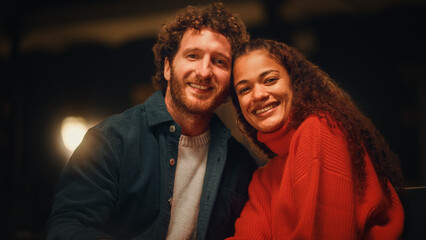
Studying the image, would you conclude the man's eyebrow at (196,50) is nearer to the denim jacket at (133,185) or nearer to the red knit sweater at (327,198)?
the denim jacket at (133,185)

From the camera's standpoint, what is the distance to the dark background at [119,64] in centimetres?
147

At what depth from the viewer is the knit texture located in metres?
1.06

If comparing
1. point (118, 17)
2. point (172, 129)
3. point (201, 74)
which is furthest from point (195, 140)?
point (118, 17)

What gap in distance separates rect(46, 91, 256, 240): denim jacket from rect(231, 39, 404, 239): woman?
0.15 meters

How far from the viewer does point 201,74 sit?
3.65ft

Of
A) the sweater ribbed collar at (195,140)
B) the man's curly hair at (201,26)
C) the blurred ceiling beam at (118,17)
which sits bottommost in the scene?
the sweater ribbed collar at (195,140)

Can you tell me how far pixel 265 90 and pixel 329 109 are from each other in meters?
0.25

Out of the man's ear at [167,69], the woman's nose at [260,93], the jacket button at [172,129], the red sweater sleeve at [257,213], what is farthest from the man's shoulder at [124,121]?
the red sweater sleeve at [257,213]

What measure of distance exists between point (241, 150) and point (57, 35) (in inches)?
55.8

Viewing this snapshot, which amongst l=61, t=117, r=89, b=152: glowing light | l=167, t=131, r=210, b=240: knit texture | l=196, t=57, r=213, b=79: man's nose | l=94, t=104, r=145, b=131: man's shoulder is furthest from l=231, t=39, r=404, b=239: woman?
l=61, t=117, r=89, b=152: glowing light

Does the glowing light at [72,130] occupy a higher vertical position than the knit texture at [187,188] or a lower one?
higher

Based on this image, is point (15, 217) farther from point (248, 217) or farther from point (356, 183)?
point (356, 183)

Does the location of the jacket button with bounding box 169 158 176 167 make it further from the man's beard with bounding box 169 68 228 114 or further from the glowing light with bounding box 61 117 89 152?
the glowing light with bounding box 61 117 89 152

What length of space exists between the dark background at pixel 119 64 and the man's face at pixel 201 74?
0.43 m
